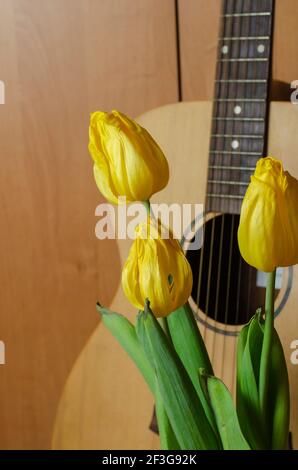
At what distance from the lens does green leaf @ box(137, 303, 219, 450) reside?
0.52m

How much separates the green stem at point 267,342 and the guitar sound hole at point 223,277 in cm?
34

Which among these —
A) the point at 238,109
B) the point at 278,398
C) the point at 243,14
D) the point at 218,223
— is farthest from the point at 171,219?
the point at 278,398

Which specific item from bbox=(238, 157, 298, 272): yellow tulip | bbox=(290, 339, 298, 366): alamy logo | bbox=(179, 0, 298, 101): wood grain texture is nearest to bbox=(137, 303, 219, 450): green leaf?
bbox=(238, 157, 298, 272): yellow tulip

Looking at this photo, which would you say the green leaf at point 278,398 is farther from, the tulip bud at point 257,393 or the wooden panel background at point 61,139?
the wooden panel background at point 61,139

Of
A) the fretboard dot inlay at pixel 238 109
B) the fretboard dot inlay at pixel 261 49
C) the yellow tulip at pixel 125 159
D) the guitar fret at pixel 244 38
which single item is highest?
the guitar fret at pixel 244 38

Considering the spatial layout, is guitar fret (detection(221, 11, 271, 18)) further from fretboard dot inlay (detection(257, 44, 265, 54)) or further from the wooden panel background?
the wooden panel background

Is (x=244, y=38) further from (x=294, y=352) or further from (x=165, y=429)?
(x=165, y=429)

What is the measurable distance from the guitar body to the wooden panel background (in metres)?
0.19

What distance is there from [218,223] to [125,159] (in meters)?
0.41

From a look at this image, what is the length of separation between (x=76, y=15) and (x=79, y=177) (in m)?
0.27

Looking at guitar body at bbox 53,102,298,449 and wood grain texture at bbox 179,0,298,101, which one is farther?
wood grain texture at bbox 179,0,298,101

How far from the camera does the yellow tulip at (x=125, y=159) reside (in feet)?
Answer: 1.67

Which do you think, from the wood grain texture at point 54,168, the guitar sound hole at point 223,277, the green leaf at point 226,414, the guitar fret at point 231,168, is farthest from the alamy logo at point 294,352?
the wood grain texture at point 54,168
